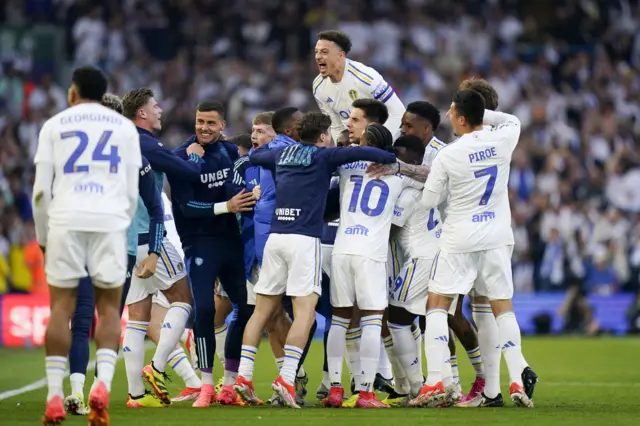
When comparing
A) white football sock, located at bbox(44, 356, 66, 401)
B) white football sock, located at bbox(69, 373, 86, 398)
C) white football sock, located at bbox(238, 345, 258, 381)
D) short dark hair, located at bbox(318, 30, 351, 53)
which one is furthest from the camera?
short dark hair, located at bbox(318, 30, 351, 53)

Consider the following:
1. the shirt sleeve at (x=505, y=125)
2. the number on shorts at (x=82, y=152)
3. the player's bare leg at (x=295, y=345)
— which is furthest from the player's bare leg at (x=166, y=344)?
the shirt sleeve at (x=505, y=125)

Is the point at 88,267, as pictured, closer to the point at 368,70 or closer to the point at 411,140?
the point at 411,140

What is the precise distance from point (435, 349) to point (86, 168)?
327 cm

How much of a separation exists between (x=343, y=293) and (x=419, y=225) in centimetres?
100

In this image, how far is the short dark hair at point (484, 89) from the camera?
1038 cm

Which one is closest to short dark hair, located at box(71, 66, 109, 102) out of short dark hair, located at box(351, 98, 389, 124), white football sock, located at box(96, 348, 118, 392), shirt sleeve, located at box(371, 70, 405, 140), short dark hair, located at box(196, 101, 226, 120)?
white football sock, located at box(96, 348, 118, 392)

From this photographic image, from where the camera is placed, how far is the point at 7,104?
25172mm

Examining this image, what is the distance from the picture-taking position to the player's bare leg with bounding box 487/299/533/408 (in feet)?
31.3

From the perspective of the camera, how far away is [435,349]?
9.52 metres

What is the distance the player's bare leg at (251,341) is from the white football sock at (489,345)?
5.56 ft

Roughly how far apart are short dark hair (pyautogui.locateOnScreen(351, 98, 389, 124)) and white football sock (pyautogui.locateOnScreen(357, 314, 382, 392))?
1765 mm

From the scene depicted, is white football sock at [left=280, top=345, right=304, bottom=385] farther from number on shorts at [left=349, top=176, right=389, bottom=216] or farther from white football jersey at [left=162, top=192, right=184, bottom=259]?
white football jersey at [left=162, top=192, right=184, bottom=259]

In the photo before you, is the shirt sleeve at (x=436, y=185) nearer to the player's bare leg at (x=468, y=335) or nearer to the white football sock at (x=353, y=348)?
the player's bare leg at (x=468, y=335)

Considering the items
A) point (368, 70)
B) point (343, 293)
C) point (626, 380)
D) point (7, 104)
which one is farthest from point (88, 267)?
point (7, 104)
